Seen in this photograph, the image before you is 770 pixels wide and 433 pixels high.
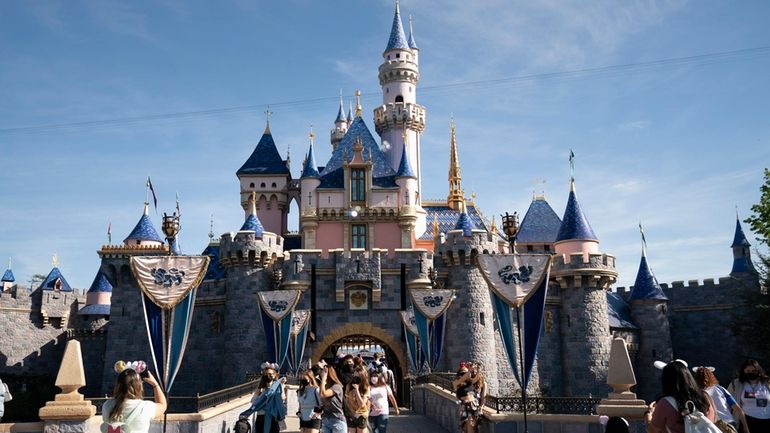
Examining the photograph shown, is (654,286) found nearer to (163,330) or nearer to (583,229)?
(583,229)

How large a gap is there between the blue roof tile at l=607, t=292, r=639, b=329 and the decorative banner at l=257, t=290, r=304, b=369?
623 inches

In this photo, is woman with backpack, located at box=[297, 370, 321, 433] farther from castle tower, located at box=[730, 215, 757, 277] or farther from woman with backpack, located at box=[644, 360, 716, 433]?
castle tower, located at box=[730, 215, 757, 277]

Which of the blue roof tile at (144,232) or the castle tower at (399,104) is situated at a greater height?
the castle tower at (399,104)

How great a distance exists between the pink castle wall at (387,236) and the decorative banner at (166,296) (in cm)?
2065

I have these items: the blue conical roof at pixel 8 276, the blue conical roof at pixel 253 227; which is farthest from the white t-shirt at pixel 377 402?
the blue conical roof at pixel 8 276

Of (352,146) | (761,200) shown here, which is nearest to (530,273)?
(761,200)

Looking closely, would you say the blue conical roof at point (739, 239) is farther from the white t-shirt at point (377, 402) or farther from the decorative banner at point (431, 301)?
the white t-shirt at point (377, 402)

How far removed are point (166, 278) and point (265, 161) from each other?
27.2 m

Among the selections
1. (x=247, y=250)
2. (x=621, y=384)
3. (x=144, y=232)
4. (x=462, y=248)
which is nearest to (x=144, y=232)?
(x=144, y=232)

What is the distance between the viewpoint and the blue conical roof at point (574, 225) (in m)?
31.4

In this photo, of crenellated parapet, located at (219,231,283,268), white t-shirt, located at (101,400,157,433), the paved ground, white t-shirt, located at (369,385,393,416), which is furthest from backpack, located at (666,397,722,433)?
crenellated parapet, located at (219,231,283,268)

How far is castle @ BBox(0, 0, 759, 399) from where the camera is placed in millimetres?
28844

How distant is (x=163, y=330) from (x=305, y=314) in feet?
39.2

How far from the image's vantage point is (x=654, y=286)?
111ft
